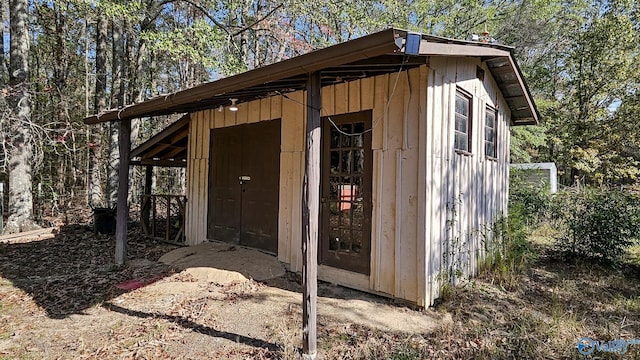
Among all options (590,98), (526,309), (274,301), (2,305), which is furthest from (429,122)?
(590,98)

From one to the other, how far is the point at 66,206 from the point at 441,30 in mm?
13778

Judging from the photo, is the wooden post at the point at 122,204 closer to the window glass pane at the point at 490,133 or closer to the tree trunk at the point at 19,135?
the tree trunk at the point at 19,135

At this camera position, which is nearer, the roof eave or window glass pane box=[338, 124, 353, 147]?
the roof eave

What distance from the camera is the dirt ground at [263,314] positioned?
2.78 meters

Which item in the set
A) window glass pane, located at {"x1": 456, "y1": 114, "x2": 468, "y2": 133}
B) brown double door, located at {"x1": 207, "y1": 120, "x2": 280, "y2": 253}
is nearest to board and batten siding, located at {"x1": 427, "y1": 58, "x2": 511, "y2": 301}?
window glass pane, located at {"x1": 456, "y1": 114, "x2": 468, "y2": 133}

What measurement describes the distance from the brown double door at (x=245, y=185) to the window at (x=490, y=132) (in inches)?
128

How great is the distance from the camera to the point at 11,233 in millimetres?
7191

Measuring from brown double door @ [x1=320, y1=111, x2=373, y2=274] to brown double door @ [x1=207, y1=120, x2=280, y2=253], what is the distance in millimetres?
1069

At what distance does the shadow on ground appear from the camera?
395 centimetres

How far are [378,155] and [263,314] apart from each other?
2.16 meters

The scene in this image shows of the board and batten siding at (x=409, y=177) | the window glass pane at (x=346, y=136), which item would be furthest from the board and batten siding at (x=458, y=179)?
the window glass pane at (x=346, y=136)

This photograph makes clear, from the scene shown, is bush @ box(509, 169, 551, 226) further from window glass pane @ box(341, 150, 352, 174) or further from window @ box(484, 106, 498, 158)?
window glass pane @ box(341, 150, 352, 174)

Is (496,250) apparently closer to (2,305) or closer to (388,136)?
(388,136)

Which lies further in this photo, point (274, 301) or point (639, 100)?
point (639, 100)
